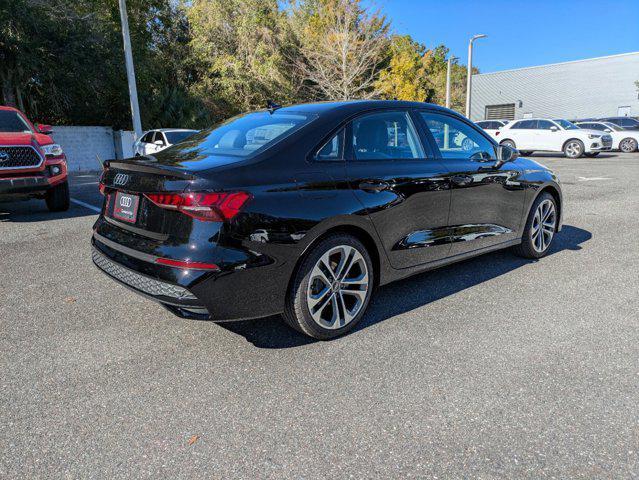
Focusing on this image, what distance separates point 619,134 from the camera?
2445 centimetres

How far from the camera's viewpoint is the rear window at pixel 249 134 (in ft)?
10.8

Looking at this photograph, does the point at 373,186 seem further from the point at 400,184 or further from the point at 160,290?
the point at 160,290

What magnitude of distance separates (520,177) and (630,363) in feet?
7.43

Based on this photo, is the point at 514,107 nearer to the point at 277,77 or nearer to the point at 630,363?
the point at 277,77

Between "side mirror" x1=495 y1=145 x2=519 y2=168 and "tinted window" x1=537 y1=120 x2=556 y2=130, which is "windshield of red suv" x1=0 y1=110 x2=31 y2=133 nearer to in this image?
"side mirror" x1=495 y1=145 x2=519 y2=168

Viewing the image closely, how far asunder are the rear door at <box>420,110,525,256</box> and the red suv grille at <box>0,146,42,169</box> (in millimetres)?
6177

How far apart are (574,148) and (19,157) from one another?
20994 mm

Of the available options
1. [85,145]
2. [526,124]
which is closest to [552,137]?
[526,124]

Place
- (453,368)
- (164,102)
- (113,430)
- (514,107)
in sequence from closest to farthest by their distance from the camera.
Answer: (113,430) < (453,368) < (164,102) < (514,107)

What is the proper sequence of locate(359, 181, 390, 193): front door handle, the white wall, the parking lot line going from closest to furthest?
locate(359, 181, 390, 193): front door handle, the parking lot line, the white wall

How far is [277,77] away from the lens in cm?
2797

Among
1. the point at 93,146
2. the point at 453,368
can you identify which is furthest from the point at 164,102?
the point at 453,368

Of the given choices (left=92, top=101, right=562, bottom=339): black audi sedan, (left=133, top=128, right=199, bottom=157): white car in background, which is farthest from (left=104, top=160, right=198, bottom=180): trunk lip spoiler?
(left=133, top=128, right=199, bottom=157): white car in background

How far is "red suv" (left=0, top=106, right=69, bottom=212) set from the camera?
712 cm
